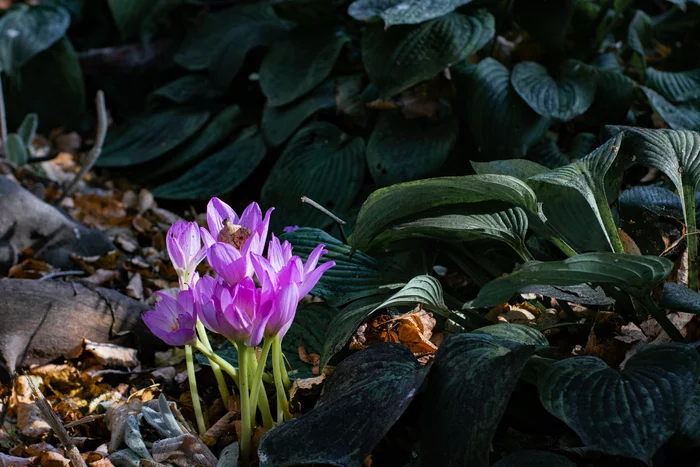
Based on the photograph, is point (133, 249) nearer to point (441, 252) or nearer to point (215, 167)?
point (215, 167)

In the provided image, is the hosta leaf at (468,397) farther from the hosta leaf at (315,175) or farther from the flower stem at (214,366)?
the hosta leaf at (315,175)

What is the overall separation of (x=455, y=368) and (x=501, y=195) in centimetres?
39

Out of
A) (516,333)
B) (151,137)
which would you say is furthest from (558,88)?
(151,137)

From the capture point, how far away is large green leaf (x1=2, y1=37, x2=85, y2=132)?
348 cm

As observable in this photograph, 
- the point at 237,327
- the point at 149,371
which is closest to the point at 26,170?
the point at 149,371

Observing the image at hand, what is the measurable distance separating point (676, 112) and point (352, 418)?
70.3 inches

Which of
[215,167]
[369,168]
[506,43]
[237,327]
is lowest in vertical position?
[215,167]

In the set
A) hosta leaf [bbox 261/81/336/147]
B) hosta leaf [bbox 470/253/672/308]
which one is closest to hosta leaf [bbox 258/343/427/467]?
hosta leaf [bbox 470/253/672/308]

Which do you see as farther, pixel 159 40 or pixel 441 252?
pixel 159 40

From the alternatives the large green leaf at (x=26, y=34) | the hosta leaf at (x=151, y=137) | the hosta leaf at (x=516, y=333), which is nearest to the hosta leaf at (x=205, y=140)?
the hosta leaf at (x=151, y=137)

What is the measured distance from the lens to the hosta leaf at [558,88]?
2340 mm

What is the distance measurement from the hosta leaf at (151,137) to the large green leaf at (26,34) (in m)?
0.52

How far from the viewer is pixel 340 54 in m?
3.07

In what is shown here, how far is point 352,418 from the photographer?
118cm
